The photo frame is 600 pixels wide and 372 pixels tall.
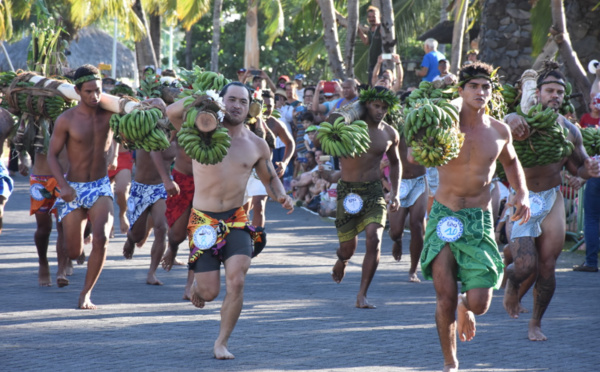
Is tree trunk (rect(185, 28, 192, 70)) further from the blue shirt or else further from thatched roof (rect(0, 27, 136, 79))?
the blue shirt

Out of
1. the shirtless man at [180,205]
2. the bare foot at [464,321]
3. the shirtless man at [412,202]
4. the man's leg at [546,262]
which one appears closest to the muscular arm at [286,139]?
the shirtless man at [412,202]

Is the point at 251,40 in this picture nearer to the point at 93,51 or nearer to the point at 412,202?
the point at 93,51

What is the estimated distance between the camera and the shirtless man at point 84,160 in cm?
883

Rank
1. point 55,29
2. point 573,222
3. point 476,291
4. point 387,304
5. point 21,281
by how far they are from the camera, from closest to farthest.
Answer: point 476,291 < point 387,304 < point 21,281 < point 55,29 < point 573,222

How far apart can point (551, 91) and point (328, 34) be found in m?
10.9

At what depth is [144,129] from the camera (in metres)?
7.65

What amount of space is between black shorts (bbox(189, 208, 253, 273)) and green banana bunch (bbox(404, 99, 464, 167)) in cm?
149

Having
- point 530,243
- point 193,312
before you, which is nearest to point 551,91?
point 530,243

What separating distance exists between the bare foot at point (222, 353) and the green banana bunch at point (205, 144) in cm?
135

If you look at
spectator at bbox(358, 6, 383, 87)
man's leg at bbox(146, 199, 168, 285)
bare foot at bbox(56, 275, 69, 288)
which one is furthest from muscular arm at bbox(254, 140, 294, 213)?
spectator at bbox(358, 6, 383, 87)

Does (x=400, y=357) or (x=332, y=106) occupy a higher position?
(x=332, y=106)

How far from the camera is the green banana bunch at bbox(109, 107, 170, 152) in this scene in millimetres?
7660

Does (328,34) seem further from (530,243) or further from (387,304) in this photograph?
(530,243)

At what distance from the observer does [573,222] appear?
13648mm
